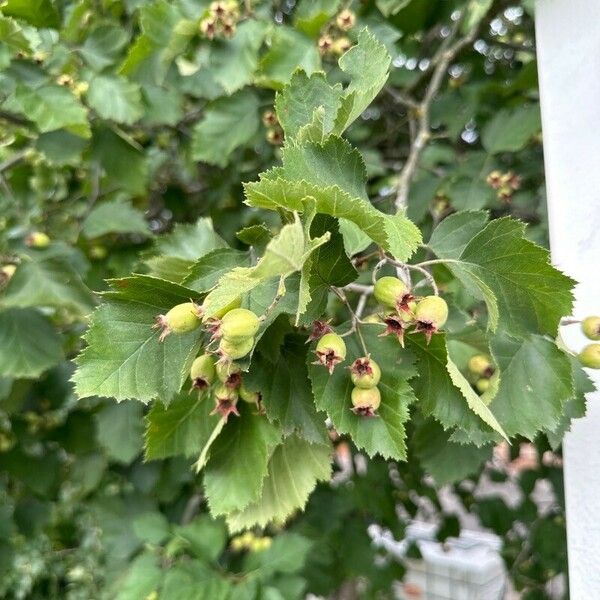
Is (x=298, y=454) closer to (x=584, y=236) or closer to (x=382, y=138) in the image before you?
(x=584, y=236)

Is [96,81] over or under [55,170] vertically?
over

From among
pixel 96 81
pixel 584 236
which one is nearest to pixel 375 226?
pixel 584 236

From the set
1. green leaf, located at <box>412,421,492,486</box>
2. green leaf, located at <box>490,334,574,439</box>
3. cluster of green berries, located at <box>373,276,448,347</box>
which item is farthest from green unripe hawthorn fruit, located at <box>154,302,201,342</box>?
green leaf, located at <box>412,421,492,486</box>

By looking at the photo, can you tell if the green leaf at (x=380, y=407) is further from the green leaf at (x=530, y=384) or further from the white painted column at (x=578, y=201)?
the white painted column at (x=578, y=201)

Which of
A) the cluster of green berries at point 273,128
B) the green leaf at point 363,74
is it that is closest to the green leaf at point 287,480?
the green leaf at point 363,74

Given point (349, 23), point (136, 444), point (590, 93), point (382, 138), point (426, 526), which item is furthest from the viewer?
point (426, 526)

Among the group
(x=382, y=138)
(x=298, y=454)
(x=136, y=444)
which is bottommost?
(x=136, y=444)
